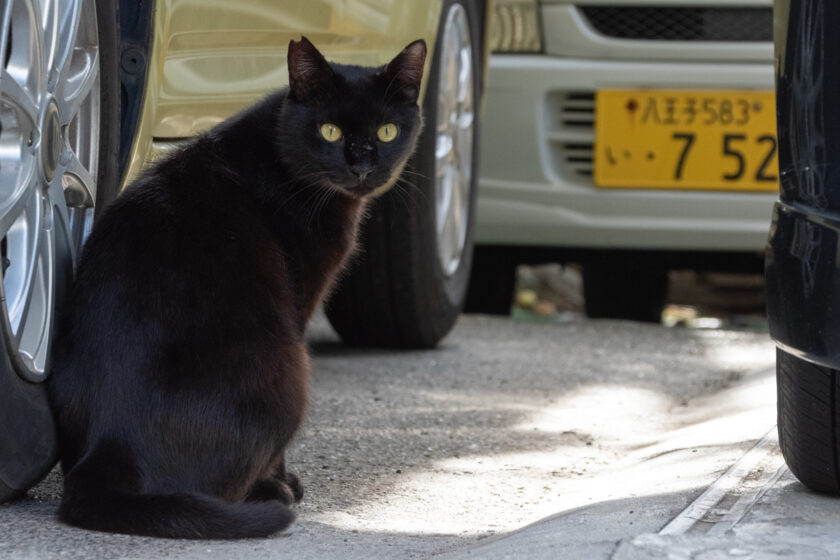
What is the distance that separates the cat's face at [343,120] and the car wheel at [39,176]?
0.36m

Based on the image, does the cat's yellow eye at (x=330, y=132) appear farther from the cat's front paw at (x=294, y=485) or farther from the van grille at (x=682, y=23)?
the van grille at (x=682, y=23)

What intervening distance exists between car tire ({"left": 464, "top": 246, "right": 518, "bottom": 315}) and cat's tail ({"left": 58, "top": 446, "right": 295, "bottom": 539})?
11.6 feet

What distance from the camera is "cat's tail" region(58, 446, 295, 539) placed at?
6.80 ft

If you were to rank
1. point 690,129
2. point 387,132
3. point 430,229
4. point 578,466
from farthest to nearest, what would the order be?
point 690,129 < point 430,229 < point 578,466 < point 387,132

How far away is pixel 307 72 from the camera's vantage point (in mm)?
2660

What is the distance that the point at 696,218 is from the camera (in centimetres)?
487

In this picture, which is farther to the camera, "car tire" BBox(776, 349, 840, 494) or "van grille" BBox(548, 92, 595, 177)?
"van grille" BBox(548, 92, 595, 177)

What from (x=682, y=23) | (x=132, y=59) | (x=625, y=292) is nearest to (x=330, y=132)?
(x=132, y=59)

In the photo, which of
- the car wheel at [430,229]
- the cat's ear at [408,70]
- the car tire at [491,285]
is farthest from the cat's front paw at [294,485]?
the car tire at [491,285]

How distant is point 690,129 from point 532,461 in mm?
2119

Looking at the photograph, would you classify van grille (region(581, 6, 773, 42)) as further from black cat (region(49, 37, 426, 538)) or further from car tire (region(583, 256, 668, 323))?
black cat (region(49, 37, 426, 538))

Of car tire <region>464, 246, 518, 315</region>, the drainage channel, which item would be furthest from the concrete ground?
car tire <region>464, 246, 518, 315</region>

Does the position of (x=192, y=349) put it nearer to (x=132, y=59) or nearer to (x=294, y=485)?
(x=294, y=485)

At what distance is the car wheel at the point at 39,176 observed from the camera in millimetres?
2137
